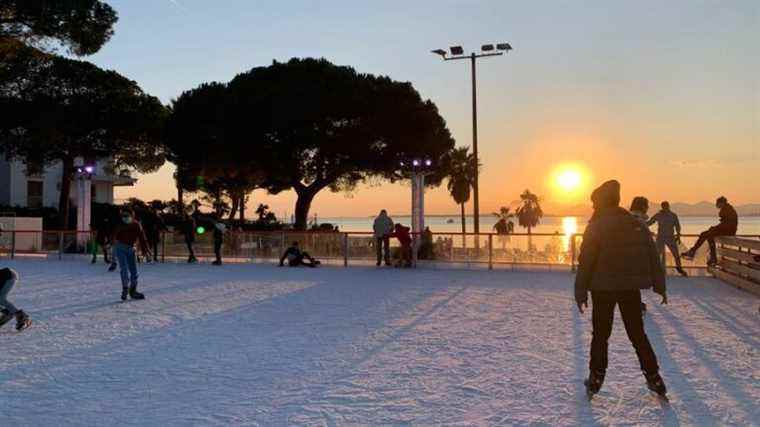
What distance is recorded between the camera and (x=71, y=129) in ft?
108

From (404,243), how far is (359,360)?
1087 cm

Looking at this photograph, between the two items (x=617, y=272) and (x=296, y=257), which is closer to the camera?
(x=617, y=272)

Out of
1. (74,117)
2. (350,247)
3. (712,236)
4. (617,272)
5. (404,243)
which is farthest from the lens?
(74,117)

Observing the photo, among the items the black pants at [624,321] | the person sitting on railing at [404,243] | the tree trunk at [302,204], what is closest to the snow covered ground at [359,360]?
the black pants at [624,321]

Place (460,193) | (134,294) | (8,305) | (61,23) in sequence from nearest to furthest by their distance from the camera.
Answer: (8,305) < (134,294) < (61,23) < (460,193)

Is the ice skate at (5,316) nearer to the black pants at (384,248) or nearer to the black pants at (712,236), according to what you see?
the black pants at (384,248)

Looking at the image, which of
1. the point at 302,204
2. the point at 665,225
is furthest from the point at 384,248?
the point at 302,204

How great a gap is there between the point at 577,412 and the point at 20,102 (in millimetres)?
35714

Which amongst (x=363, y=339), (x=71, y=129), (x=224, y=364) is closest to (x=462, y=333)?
(x=363, y=339)

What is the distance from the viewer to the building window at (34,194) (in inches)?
1726

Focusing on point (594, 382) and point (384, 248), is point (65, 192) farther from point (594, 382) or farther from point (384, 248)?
point (594, 382)

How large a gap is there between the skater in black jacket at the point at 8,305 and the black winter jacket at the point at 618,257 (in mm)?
6567

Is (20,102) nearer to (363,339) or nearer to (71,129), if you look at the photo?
(71,129)

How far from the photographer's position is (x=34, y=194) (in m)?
44.2
